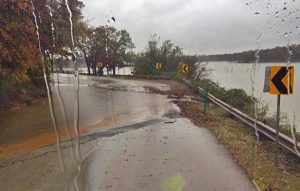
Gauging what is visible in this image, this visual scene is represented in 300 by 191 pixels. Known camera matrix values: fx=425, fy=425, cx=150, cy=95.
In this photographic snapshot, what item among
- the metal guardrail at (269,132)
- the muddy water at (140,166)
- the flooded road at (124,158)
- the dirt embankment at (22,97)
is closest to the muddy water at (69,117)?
the flooded road at (124,158)

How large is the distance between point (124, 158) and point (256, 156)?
132 inches

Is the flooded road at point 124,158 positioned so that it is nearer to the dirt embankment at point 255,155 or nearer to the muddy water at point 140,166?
the muddy water at point 140,166

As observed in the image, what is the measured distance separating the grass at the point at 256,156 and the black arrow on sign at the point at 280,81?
171 cm

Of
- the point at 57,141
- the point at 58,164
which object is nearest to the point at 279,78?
the point at 58,164

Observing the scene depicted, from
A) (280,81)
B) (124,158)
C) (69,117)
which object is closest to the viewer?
(280,81)

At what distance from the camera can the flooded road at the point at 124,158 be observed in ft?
27.8

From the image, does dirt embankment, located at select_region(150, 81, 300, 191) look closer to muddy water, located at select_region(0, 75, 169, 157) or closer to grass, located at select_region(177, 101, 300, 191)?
grass, located at select_region(177, 101, 300, 191)

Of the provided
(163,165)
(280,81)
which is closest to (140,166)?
(163,165)

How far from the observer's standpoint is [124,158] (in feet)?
34.6

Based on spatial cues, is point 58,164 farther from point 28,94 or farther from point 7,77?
point 28,94

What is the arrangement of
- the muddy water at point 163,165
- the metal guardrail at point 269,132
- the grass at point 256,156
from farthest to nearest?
the metal guardrail at point 269,132
the grass at point 256,156
the muddy water at point 163,165

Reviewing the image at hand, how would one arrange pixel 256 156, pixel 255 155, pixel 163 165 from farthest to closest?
1. pixel 255 155
2. pixel 256 156
3. pixel 163 165

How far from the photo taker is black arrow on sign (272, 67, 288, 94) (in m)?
9.59

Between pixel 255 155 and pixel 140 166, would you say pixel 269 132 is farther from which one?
pixel 140 166
